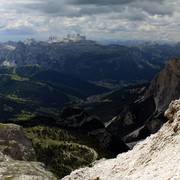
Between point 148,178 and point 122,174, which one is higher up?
point 148,178

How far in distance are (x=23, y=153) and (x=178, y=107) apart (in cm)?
13865

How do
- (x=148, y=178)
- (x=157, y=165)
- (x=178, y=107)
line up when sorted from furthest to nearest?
(x=178, y=107)
(x=157, y=165)
(x=148, y=178)

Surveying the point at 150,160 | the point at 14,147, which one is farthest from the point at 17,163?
the point at 150,160

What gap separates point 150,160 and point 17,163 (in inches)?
3817

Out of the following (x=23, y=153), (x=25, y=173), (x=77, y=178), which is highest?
(x=77, y=178)

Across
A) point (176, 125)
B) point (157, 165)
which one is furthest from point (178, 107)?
point (157, 165)

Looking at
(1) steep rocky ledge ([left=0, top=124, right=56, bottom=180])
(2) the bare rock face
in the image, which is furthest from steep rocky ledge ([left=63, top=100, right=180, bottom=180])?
(2) the bare rock face

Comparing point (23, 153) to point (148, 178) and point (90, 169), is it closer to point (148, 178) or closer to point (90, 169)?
point (90, 169)

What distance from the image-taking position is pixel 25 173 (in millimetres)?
131375

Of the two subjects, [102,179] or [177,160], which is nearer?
[177,160]

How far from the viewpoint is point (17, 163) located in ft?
469

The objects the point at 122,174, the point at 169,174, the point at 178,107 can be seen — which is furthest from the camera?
the point at 178,107

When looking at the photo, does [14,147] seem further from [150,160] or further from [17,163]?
[150,160]

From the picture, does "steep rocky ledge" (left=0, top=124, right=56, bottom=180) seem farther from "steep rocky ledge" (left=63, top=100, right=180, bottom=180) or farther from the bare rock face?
"steep rocky ledge" (left=63, top=100, right=180, bottom=180)
